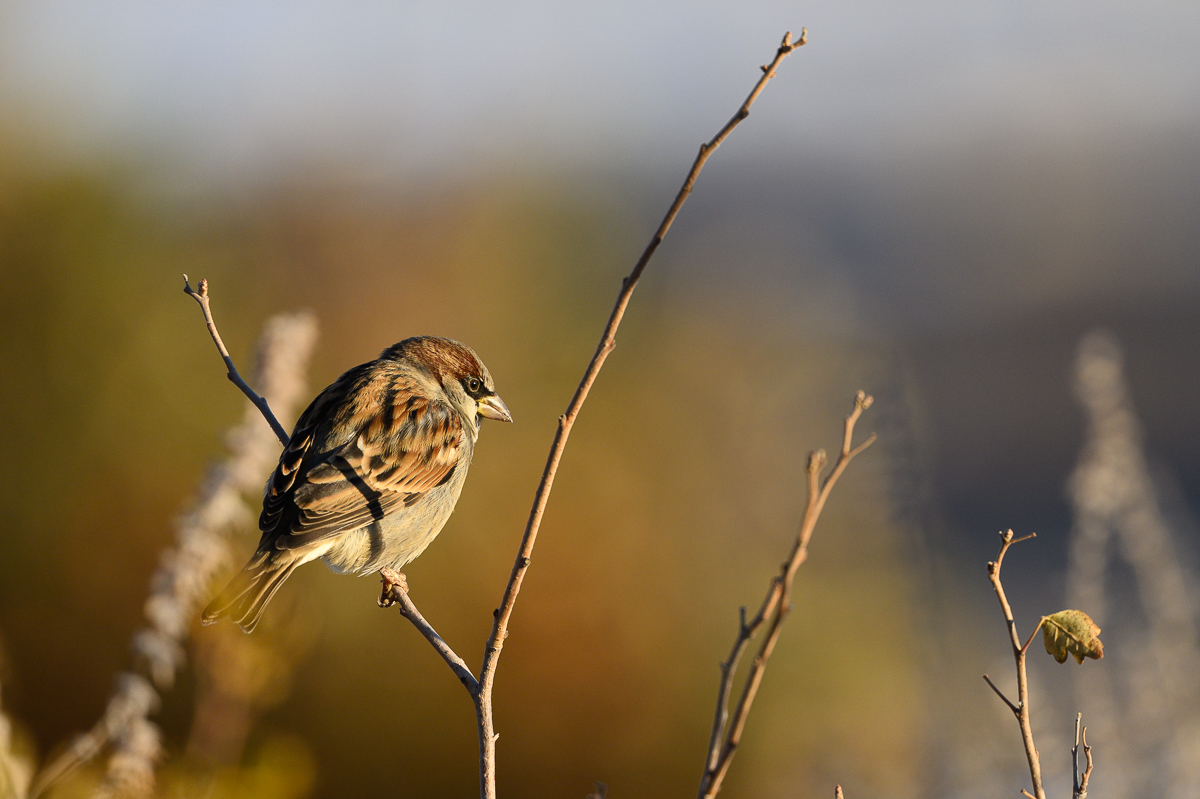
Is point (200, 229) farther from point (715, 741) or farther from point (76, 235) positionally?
point (715, 741)

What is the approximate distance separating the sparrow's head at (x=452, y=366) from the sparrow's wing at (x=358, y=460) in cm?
15

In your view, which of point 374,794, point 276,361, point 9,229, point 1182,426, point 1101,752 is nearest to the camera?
point 276,361

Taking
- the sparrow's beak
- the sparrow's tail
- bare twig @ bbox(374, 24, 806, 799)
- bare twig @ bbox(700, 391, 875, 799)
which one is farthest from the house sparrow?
bare twig @ bbox(700, 391, 875, 799)

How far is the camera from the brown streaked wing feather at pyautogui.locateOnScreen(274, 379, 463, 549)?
2.59 metres

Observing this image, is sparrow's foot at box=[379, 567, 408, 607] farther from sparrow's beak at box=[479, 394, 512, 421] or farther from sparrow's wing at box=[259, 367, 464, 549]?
sparrow's beak at box=[479, 394, 512, 421]

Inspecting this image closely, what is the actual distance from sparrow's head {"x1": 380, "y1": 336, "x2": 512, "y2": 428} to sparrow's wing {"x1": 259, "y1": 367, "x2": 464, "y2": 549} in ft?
0.48

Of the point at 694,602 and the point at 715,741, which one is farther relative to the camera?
the point at 694,602

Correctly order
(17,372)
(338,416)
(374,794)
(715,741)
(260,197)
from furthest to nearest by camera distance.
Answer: (260,197) < (17,372) < (374,794) < (338,416) < (715,741)

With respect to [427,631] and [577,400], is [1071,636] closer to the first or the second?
[577,400]

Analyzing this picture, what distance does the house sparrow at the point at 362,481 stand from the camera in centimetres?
252

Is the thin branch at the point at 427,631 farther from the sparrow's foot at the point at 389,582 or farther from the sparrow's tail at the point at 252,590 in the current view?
the sparrow's tail at the point at 252,590

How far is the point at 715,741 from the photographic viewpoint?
109cm

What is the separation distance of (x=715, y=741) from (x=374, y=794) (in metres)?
3.59

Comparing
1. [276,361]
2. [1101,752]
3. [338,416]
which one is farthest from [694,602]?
[276,361]
